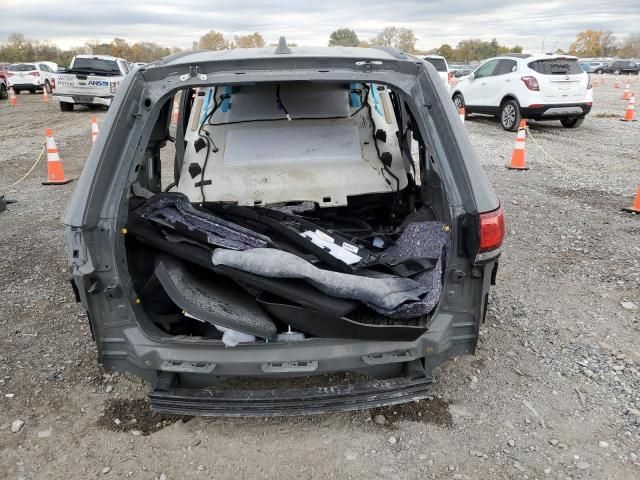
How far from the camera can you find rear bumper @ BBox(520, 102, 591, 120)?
36.8ft

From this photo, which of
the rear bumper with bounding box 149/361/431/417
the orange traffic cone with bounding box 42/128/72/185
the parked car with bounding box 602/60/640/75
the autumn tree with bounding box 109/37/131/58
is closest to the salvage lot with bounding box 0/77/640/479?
the rear bumper with bounding box 149/361/431/417

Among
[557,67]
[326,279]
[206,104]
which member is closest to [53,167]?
[206,104]

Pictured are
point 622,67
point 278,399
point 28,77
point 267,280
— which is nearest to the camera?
point 278,399

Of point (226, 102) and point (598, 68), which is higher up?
point (226, 102)

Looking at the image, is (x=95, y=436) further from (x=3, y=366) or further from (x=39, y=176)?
(x=39, y=176)

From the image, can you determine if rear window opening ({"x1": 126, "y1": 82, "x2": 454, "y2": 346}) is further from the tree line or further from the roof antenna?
the tree line

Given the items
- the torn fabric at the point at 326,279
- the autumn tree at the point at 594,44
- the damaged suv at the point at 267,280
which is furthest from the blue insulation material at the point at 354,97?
the autumn tree at the point at 594,44

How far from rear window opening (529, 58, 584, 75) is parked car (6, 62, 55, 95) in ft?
75.6

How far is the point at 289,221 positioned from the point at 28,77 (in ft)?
91.7

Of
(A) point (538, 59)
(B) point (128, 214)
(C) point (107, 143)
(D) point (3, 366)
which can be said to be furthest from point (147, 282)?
(A) point (538, 59)

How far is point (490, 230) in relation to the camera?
7.42 feet

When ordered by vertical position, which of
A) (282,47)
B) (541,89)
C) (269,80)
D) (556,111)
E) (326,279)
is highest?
(282,47)

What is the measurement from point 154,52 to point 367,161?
67.4 metres

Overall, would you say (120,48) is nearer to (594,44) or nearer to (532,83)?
(532,83)
